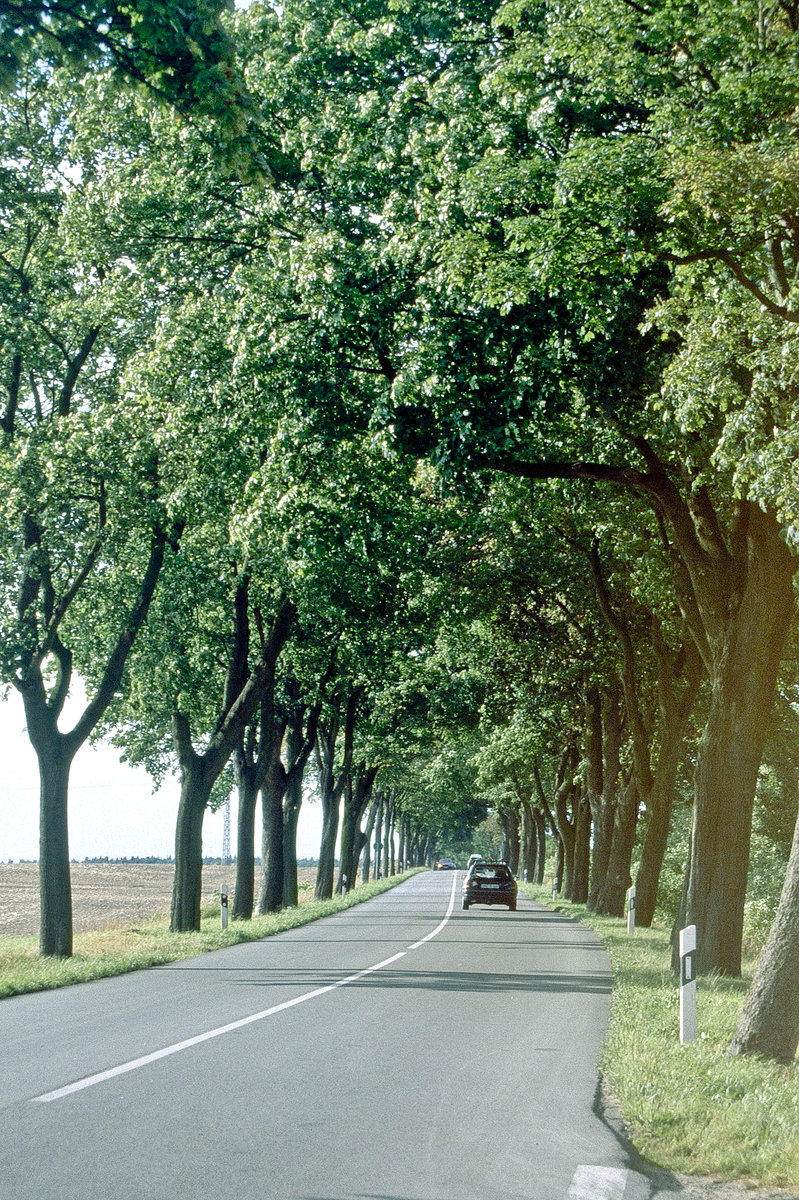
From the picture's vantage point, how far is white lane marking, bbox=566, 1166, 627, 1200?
561cm

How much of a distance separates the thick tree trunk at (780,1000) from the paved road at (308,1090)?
1.35 m

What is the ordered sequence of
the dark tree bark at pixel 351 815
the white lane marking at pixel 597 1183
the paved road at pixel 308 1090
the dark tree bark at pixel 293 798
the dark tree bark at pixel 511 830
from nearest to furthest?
the white lane marking at pixel 597 1183
the paved road at pixel 308 1090
the dark tree bark at pixel 293 798
the dark tree bark at pixel 351 815
the dark tree bark at pixel 511 830

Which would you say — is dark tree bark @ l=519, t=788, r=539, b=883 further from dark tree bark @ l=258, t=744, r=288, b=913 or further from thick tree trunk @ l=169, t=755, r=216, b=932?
thick tree trunk @ l=169, t=755, r=216, b=932

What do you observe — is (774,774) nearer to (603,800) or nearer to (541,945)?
(603,800)

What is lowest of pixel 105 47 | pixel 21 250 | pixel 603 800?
pixel 603 800

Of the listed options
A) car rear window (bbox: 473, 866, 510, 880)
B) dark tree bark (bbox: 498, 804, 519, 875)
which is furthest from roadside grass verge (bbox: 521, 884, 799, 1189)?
dark tree bark (bbox: 498, 804, 519, 875)

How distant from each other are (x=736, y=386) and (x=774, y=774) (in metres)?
36.6

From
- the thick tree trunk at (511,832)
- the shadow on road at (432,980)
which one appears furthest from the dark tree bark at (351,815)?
the thick tree trunk at (511,832)

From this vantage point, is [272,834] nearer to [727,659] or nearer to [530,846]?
[727,659]

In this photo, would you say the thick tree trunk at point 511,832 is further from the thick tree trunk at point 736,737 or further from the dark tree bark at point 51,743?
the thick tree trunk at point 736,737

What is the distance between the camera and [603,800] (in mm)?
31641

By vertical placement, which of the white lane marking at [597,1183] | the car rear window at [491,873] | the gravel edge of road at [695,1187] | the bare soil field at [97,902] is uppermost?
the white lane marking at [597,1183]

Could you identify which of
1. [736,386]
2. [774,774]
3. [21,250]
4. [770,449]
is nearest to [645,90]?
[736,386]

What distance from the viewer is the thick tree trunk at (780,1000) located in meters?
9.18
